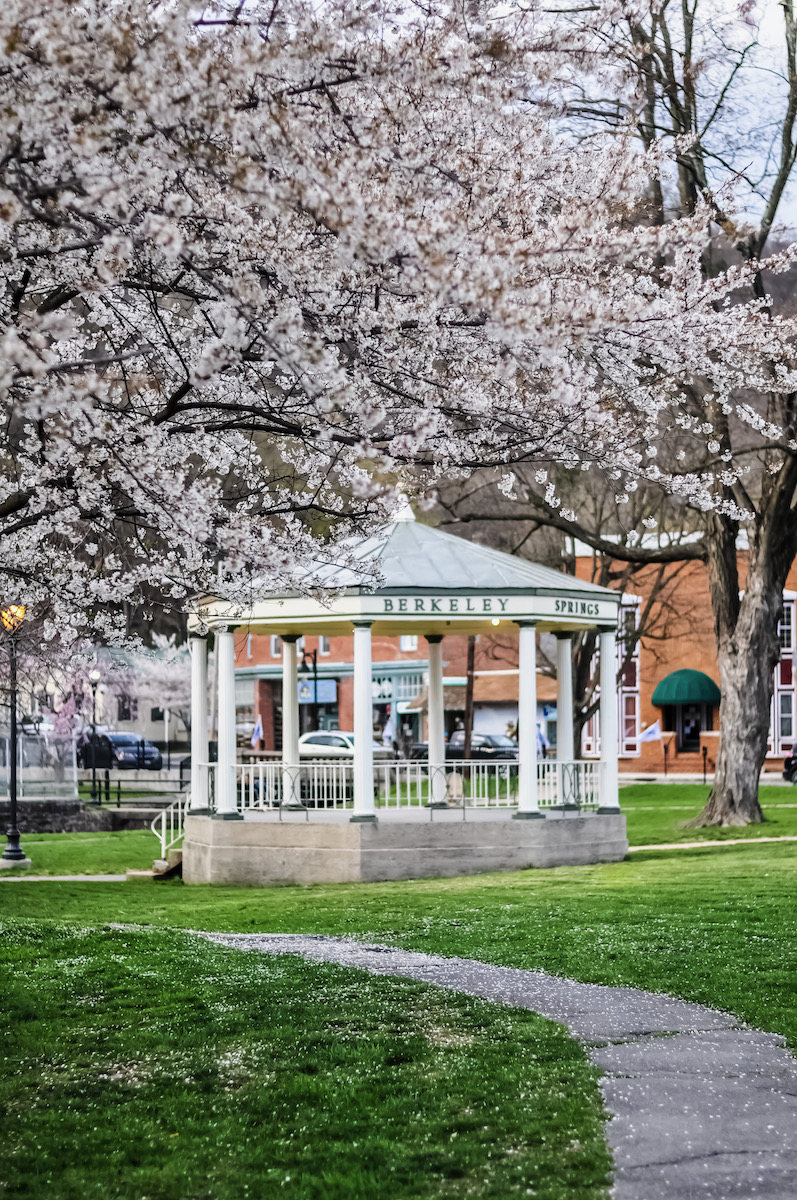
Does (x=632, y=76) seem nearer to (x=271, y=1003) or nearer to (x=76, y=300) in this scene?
(x=76, y=300)

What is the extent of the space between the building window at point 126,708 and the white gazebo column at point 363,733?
43.2 meters

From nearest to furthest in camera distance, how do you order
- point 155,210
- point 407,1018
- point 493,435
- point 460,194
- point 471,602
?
point 155,210 < point 460,194 < point 493,435 < point 407,1018 < point 471,602

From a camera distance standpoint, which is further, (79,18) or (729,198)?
(729,198)

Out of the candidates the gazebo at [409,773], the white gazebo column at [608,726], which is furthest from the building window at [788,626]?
the white gazebo column at [608,726]

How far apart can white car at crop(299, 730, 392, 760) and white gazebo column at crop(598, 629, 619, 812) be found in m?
14.8

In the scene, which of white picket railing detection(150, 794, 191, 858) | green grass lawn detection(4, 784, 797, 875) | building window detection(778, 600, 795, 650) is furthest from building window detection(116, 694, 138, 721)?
white picket railing detection(150, 794, 191, 858)

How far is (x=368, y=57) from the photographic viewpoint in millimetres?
6008

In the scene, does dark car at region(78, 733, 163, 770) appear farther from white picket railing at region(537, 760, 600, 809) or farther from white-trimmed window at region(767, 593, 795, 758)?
white picket railing at region(537, 760, 600, 809)

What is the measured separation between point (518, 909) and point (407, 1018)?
238 inches

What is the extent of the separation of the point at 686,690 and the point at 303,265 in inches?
1627

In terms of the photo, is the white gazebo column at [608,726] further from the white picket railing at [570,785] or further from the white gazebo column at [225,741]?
the white gazebo column at [225,741]

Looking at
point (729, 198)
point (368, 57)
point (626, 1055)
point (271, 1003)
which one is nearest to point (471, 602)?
point (729, 198)

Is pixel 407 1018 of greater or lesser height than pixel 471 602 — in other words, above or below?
below

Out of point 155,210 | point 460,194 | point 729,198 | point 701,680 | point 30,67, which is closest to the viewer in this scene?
point 30,67
